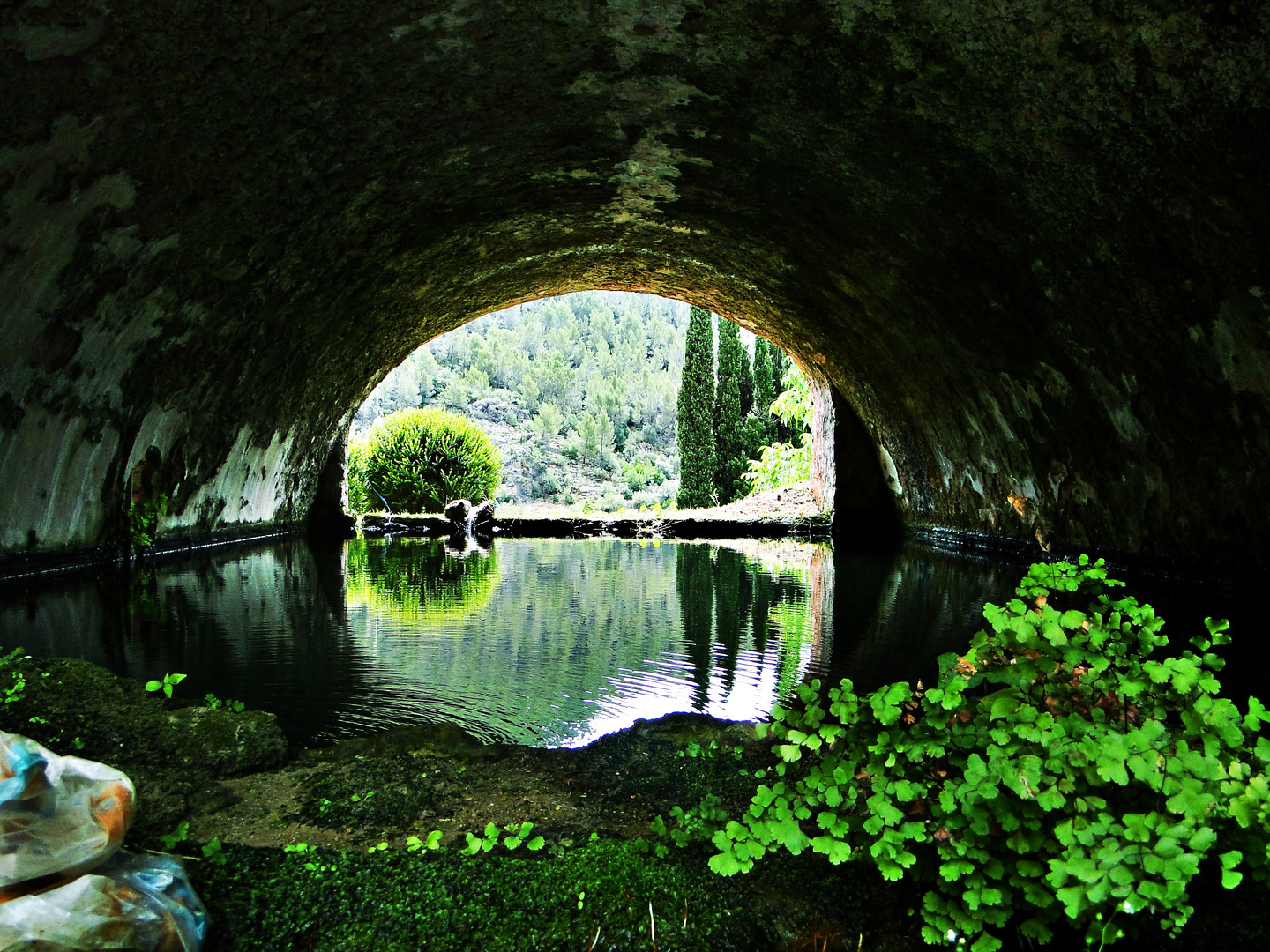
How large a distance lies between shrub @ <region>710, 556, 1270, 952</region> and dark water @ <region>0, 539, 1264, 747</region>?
5.35ft

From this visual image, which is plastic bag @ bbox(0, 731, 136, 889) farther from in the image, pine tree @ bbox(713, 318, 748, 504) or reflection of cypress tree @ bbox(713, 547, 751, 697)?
pine tree @ bbox(713, 318, 748, 504)

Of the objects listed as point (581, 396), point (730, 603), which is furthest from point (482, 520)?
point (581, 396)

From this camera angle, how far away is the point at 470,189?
7.14 meters

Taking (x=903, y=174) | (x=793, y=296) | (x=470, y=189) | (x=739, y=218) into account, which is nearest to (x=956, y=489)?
(x=793, y=296)

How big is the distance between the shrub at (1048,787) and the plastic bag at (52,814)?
1265mm

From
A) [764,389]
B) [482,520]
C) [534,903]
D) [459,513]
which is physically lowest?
[534,903]

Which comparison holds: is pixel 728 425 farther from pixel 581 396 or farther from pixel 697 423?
pixel 581 396

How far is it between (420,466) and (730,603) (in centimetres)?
1165

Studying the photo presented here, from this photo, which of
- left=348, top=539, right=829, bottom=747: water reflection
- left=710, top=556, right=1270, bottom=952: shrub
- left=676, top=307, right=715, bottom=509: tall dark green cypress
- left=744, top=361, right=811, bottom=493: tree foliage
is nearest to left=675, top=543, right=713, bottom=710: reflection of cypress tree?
left=348, top=539, right=829, bottom=747: water reflection

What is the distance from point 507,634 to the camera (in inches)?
226

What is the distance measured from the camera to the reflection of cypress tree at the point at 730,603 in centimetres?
499

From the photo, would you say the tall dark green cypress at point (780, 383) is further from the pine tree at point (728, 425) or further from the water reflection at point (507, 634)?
the water reflection at point (507, 634)

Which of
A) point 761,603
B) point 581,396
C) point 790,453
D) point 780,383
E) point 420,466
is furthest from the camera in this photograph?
point 581,396

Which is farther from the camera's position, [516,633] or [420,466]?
[420,466]
